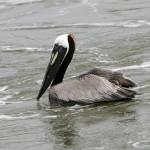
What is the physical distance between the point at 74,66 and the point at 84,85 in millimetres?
2641

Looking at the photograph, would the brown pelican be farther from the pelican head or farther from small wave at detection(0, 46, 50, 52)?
small wave at detection(0, 46, 50, 52)

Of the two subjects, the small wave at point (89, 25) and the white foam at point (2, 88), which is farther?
the small wave at point (89, 25)

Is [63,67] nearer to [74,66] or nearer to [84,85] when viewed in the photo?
[84,85]

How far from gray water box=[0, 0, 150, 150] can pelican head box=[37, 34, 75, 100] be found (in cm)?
33

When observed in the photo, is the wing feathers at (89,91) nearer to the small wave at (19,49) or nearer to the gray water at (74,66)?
the gray water at (74,66)

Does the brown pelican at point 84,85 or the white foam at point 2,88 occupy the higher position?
the brown pelican at point 84,85

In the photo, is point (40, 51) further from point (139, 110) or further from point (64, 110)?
point (139, 110)

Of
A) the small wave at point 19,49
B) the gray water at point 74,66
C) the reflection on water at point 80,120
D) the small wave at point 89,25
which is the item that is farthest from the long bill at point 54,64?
the small wave at point 89,25

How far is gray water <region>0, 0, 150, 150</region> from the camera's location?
20.8ft

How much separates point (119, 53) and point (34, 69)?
71.1 inches

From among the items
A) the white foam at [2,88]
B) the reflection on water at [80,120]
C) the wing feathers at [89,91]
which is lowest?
the white foam at [2,88]

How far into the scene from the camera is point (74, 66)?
1069 centimetres

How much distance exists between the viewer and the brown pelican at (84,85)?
7746mm

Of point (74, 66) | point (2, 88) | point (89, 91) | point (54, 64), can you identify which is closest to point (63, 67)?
point (54, 64)
